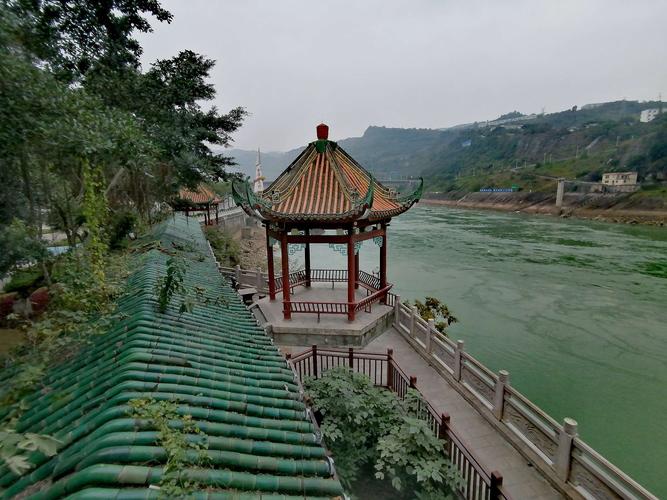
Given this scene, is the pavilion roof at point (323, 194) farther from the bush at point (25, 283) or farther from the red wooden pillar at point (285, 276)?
the bush at point (25, 283)

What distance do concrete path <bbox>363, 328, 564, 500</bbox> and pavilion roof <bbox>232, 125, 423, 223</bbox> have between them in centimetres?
384

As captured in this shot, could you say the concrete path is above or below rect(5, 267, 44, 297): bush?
below

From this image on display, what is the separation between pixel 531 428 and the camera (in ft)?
19.5

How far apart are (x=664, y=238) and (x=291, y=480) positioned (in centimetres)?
5013

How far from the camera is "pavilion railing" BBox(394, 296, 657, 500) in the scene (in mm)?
4762

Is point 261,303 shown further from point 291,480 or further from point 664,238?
point 664,238

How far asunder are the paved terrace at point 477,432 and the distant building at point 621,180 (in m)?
72.4

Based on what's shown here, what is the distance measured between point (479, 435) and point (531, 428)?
37.1 inches

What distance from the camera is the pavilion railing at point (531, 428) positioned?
15.6 ft

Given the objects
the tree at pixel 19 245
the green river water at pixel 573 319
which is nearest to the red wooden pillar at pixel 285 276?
the tree at pixel 19 245

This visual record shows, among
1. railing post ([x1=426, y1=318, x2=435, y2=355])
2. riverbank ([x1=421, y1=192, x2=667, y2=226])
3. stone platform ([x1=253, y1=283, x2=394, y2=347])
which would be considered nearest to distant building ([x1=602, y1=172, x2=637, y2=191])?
Result: riverbank ([x1=421, y1=192, x2=667, y2=226])

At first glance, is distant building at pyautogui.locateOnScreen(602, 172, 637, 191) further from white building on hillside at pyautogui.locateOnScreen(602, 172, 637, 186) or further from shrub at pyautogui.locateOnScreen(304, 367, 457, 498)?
shrub at pyautogui.locateOnScreen(304, 367, 457, 498)

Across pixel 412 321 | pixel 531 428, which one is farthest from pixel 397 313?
pixel 531 428

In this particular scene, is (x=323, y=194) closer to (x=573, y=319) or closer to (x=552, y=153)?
(x=573, y=319)
